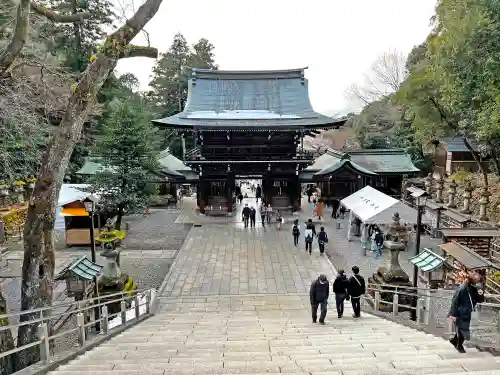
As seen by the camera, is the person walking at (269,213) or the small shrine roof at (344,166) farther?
the small shrine roof at (344,166)

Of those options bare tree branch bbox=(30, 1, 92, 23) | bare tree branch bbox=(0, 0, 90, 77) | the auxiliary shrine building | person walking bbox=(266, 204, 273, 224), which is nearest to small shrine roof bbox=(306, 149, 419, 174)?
the auxiliary shrine building

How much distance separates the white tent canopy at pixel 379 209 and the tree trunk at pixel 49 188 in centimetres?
1213

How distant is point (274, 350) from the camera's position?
5965 mm

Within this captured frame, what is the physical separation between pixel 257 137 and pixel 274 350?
18130 millimetres

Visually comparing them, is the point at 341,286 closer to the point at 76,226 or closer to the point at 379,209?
the point at 379,209

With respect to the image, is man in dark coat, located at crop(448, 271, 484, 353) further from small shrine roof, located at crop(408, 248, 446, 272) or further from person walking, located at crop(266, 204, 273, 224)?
person walking, located at crop(266, 204, 273, 224)

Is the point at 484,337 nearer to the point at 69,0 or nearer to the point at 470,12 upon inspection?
the point at 470,12

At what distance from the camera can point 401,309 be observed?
9.98 m

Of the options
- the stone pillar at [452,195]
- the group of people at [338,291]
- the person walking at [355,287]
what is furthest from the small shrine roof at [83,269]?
the stone pillar at [452,195]

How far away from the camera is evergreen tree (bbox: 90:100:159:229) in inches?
686

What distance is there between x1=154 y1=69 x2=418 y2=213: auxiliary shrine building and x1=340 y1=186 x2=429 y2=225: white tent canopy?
17.3 ft

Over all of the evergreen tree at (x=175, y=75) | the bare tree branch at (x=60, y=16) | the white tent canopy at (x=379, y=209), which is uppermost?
the evergreen tree at (x=175, y=75)

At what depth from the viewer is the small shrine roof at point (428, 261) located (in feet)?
28.1

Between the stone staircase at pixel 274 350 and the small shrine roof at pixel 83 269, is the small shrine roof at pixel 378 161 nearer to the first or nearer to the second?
the stone staircase at pixel 274 350
